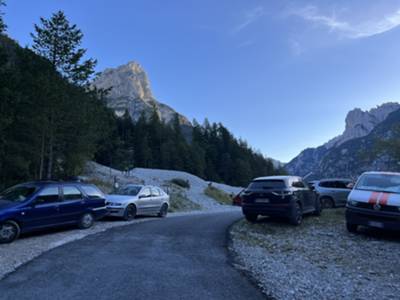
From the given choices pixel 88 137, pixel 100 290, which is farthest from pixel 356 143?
pixel 100 290

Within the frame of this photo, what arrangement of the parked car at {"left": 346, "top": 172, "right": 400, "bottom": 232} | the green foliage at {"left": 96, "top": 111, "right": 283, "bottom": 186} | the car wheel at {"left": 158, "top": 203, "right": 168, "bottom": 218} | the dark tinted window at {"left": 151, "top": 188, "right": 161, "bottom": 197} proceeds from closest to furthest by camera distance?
the parked car at {"left": 346, "top": 172, "right": 400, "bottom": 232}
the dark tinted window at {"left": 151, "top": 188, "right": 161, "bottom": 197}
the car wheel at {"left": 158, "top": 203, "right": 168, "bottom": 218}
the green foliage at {"left": 96, "top": 111, "right": 283, "bottom": 186}

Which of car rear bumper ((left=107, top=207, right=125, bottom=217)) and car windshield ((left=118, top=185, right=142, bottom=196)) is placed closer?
car rear bumper ((left=107, top=207, right=125, bottom=217))

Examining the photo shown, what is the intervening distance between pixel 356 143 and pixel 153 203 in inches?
6095

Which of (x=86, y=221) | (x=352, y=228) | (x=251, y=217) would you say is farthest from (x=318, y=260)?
(x=86, y=221)

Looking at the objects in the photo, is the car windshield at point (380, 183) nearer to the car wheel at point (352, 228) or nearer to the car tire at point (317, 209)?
the car wheel at point (352, 228)

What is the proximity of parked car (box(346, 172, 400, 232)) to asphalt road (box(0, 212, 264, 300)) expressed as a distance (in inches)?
155

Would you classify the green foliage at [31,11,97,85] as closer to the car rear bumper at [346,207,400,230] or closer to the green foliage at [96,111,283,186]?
the car rear bumper at [346,207,400,230]

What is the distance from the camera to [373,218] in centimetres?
889

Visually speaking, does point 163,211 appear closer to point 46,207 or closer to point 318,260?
point 46,207

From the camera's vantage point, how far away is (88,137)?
20.0 meters

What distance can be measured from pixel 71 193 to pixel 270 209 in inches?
258

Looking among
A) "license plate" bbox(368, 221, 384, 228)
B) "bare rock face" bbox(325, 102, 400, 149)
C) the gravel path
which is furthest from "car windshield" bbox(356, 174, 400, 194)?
"bare rock face" bbox(325, 102, 400, 149)

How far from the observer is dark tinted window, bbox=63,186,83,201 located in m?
10.3

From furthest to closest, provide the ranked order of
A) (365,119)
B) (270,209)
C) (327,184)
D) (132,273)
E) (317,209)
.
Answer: (365,119)
(327,184)
(317,209)
(270,209)
(132,273)
